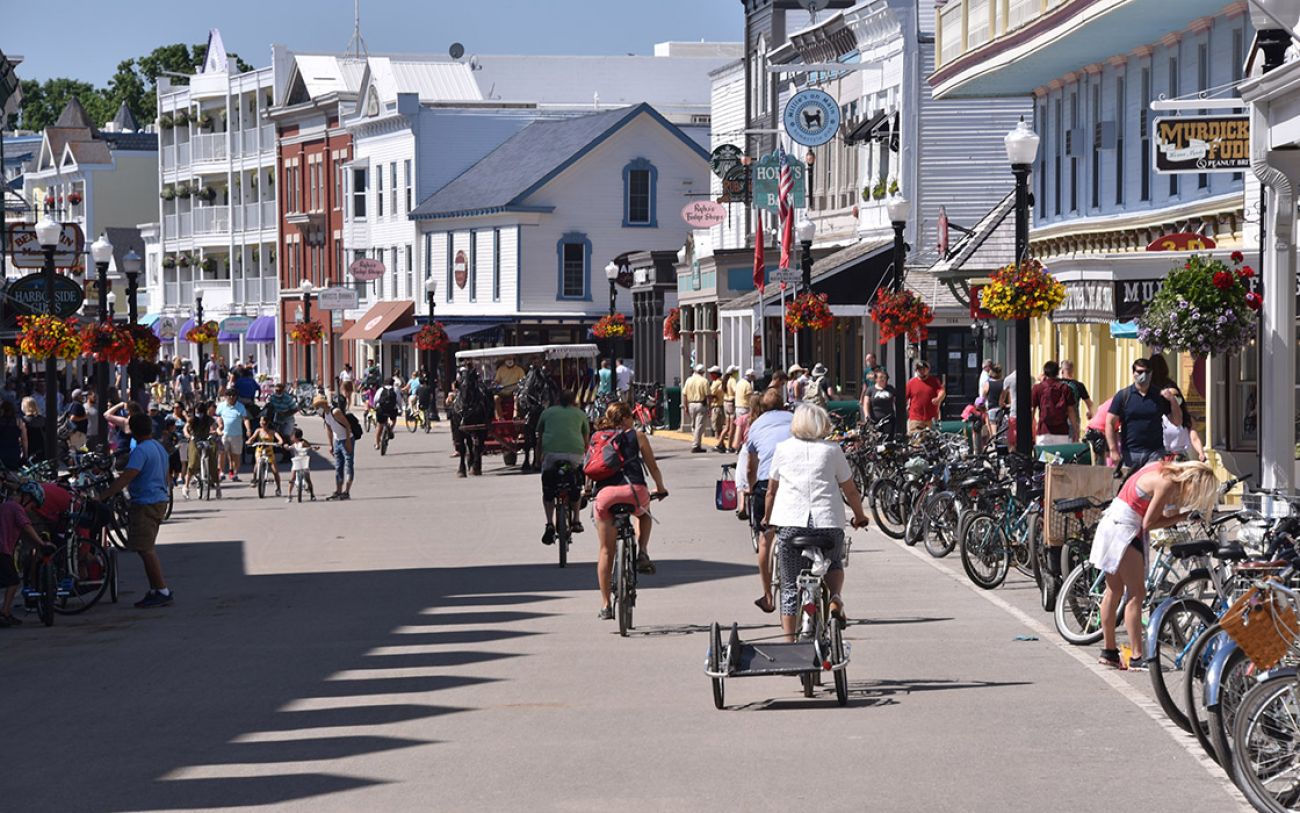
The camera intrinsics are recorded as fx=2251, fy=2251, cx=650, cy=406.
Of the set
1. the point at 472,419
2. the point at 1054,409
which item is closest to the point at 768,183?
the point at 472,419

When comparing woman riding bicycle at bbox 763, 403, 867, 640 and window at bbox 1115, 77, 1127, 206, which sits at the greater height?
window at bbox 1115, 77, 1127, 206

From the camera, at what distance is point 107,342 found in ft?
122

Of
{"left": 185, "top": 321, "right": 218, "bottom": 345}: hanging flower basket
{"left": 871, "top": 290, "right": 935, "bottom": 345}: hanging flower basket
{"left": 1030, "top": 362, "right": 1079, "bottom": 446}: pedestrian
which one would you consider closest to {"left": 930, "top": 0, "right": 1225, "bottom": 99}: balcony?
{"left": 871, "top": 290, "right": 935, "bottom": 345}: hanging flower basket

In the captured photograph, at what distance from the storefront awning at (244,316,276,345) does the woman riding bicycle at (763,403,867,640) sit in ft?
267

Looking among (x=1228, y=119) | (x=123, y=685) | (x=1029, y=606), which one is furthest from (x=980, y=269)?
(x=123, y=685)

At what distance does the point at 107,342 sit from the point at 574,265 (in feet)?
125

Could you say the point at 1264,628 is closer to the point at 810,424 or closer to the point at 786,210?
the point at 810,424

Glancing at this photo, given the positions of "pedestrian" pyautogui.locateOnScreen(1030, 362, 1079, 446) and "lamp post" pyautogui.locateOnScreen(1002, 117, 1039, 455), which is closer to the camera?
"lamp post" pyautogui.locateOnScreen(1002, 117, 1039, 455)

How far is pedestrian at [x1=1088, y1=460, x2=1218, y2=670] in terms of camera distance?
13477 mm

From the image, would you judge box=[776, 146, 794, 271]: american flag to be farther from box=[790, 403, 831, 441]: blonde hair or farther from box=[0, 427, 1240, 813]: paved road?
box=[790, 403, 831, 441]: blonde hair

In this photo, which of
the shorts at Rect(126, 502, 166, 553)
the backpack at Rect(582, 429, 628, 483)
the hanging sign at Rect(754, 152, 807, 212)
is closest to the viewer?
the backpack at Rect(582, 429, 628, 483)

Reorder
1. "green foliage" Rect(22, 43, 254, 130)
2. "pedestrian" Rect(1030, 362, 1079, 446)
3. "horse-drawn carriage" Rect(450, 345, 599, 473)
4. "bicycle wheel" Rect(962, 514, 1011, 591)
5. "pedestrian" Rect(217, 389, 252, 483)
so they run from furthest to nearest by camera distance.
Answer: "green foliage" Rect(22, 43, 254, 130)
"horse-drawn carriage" Rect(450, 345, 599, 473)
"pedestrian" Rect(217, 389, 252, 483)
"pedestrian" Rect(1030, 362, 1079, 446)
"bicycle wheel" Rect(962, 514, 1011, 591)

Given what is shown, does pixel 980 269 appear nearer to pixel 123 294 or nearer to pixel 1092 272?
pixel 1092 272

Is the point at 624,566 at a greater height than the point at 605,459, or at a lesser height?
lesser
